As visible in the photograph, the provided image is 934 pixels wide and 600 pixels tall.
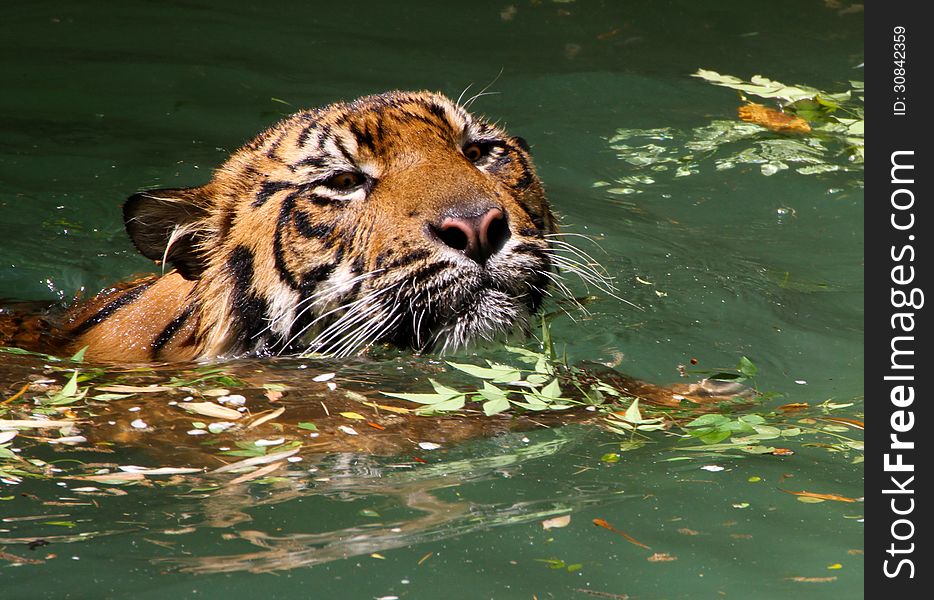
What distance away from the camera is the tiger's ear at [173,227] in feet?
14.7

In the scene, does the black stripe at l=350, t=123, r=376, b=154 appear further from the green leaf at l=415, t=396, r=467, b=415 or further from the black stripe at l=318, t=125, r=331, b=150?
the green leaf at l=415, t=396, r=467, b=415

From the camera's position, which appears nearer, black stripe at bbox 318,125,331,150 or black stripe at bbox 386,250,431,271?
black stripe at bbox 386,250,431,271

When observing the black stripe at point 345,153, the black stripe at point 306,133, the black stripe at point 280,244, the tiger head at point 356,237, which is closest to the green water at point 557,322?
the tiger head at point 356,237

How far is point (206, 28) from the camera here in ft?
28.1

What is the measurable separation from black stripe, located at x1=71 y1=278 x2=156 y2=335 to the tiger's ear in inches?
18.2

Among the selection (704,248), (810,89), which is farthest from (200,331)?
(810,89)

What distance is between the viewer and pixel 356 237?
424 centimetres

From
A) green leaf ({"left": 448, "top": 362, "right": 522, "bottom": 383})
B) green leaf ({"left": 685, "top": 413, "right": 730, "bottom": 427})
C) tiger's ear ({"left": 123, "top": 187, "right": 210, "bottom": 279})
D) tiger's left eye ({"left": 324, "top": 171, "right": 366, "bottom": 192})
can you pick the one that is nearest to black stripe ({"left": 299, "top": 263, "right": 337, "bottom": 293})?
tiger's left eye ({"left": 324, "top": 171, "right": 366, "bottom": 192})

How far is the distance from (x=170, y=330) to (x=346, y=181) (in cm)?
99

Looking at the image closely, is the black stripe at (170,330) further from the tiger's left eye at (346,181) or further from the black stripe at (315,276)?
the tiger's left eye at (346,181)

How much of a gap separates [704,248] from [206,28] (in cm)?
425

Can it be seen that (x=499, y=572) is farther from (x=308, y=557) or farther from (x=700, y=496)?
(x=700, y=496)

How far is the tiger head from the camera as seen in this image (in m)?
4.02

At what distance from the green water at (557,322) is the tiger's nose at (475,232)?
65 centimetres
